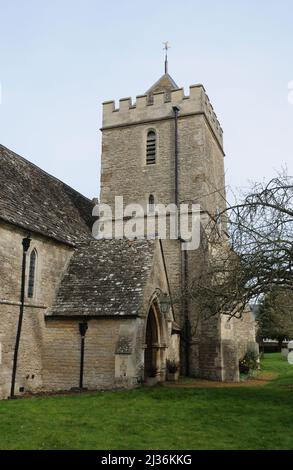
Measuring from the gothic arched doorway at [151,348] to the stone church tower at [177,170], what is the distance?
296 cm

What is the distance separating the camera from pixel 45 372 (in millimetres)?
15750

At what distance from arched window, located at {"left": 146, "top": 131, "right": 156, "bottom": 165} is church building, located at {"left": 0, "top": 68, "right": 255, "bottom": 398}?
6cm

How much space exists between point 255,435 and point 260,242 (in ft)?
14.8

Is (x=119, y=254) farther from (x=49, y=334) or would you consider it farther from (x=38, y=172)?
(x=38, y=172)

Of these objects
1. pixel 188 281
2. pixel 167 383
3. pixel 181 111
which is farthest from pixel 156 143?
pixel 167 383

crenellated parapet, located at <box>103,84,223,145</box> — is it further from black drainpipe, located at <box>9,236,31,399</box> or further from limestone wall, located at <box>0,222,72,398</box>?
black drainpipe, located at <box>9,236,31,399</box>

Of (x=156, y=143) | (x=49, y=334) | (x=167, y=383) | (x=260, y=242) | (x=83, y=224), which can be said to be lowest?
(x=167, y=383)

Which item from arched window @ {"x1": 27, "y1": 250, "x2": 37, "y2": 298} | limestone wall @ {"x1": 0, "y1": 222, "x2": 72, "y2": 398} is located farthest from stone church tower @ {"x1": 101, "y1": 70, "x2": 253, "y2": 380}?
arched window @ {"x1": 27, "y1": 250, "x2": 37, "y2": 298}

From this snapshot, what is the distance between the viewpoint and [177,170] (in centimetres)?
2280

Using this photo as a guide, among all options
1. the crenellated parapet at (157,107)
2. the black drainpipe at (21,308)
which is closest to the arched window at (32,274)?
the black drainpipe at (21,308)

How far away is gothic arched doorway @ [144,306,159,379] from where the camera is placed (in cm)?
1758

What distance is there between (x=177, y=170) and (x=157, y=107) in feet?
13.4

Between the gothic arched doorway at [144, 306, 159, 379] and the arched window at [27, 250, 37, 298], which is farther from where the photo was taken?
the gothic arched doorway at [144, 306, 159, 379]

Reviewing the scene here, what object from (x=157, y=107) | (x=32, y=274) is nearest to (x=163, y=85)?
(x=157, y=107)
